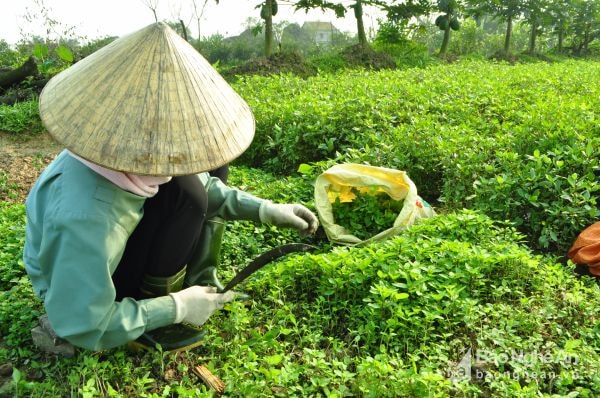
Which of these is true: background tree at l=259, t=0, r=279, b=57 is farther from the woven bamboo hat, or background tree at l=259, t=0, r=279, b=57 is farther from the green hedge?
the woven bamboo hat

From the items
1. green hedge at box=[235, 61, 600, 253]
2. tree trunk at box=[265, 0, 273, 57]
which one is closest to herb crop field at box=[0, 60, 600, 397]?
green hedge at box=[235, 61, 600, 253]

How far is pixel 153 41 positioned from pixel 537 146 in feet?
9.74

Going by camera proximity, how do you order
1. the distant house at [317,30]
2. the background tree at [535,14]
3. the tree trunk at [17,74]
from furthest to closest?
the distant house at [317,30], the background tree at [535,14], the tree trunk at [17,74]

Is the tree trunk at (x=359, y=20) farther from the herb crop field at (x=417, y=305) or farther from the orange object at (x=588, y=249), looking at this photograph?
the orange object at (x=588, y=249)

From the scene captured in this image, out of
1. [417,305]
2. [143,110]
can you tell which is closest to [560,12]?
[417,305]

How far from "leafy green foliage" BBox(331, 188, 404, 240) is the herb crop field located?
0.61 ft

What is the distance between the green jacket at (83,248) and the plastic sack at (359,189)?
59.2 inches

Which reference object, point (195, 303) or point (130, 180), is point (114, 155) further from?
point (195, 303)

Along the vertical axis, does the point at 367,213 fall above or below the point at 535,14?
above

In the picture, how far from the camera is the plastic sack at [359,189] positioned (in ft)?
10.3

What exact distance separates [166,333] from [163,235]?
423mm

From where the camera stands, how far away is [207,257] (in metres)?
2.56

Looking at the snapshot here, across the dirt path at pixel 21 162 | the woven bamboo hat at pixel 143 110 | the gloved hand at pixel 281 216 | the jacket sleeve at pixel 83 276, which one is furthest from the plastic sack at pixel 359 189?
the dirt path at pixel 21 162

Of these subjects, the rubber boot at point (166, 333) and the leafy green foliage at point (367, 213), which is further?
the leafy green foliage at point (367, 213)
